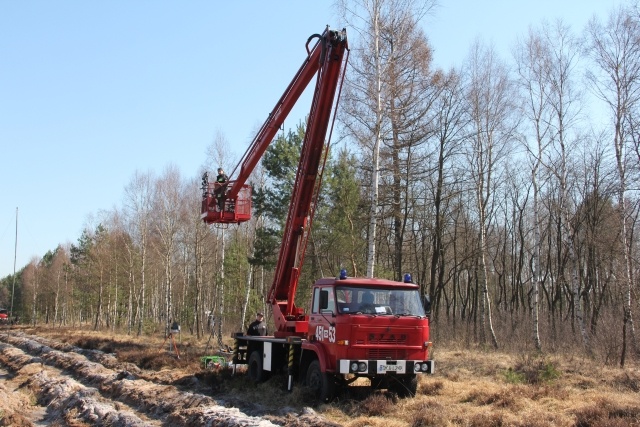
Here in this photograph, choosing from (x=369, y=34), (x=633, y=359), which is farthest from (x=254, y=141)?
(x=633, y=359)

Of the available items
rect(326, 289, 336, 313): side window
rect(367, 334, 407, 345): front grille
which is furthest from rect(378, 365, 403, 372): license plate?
rect(326, 289, 336, 313): side window

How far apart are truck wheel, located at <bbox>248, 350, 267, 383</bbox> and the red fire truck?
1.0 inches

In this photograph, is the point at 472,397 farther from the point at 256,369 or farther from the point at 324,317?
the point at 256,369

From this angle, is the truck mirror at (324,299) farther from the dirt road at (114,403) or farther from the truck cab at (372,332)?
the dirt road at (114,403)

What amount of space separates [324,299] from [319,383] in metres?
1.66

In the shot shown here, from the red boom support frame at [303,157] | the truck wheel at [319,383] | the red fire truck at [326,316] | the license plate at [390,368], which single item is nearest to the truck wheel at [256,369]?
the red fire truck at [326,316]

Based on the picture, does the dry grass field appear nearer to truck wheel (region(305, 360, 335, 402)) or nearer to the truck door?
truck wheel (region(305, 360, 335, 402))

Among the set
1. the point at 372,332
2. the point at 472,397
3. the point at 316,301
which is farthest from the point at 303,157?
the point at 472,397

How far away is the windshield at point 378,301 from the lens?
449 inches

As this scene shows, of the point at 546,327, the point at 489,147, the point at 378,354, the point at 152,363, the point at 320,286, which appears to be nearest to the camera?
the point at 378,354

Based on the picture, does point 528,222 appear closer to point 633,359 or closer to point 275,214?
point 275,214

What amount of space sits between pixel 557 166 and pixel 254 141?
570 inches

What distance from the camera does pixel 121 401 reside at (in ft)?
43.2

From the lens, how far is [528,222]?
43.2m
